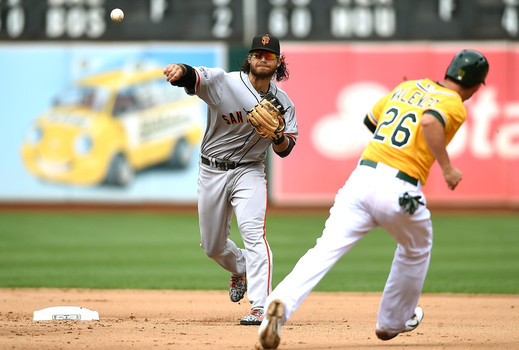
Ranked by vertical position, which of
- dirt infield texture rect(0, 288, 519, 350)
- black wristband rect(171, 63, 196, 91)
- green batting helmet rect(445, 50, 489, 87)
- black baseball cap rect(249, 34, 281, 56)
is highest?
black baseball cap rect(249, 34, 281, 56)

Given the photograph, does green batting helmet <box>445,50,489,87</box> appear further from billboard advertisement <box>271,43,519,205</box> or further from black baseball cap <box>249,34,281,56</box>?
billboard advertisement <box>271,43,519,205</box>

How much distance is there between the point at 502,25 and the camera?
14.3 metres

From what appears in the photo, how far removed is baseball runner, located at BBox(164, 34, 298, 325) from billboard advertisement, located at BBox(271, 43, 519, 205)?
9.89 m

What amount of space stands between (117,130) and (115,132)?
0.17ft

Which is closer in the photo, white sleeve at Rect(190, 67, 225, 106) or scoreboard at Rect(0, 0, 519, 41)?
white sleeve at Rect(190, 67, 225, 106)

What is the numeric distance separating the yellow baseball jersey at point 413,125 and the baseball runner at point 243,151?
917 millimetres

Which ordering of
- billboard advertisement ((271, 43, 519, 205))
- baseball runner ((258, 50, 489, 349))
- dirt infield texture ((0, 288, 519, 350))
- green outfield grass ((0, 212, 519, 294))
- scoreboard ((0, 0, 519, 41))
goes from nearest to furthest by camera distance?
baseball runner ((258, 50, 489, 349)) < dirt infield texture ((0, 288, 519, 350)) < green outfield grass ((0, 212, 519, 294)) < scoreboard ((0, 0, 519, 41)) < billboard advertisement ((271, 43, 519, 205))

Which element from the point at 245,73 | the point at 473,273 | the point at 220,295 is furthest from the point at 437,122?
the point at 473,273

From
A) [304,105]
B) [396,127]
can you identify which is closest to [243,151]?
[396,127]

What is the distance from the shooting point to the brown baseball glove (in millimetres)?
4922

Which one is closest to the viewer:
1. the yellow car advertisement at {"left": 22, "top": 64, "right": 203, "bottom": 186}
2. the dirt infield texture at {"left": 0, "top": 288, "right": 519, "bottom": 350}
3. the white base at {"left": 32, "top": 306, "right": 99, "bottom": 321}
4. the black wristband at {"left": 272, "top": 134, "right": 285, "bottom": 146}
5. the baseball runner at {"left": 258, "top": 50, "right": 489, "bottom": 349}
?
the baseball runner at {"left": 258, "top": 50, "right": 489, "bottom": 349}

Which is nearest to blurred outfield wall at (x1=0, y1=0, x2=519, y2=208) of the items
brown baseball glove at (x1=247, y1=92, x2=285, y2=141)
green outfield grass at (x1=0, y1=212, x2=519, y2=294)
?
green outfield grass at (x1=0, y1=212, x2=519, y2=294)

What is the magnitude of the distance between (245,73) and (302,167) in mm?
10020

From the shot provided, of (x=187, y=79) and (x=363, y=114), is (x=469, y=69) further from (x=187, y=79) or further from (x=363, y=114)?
(x=363, y=114)
